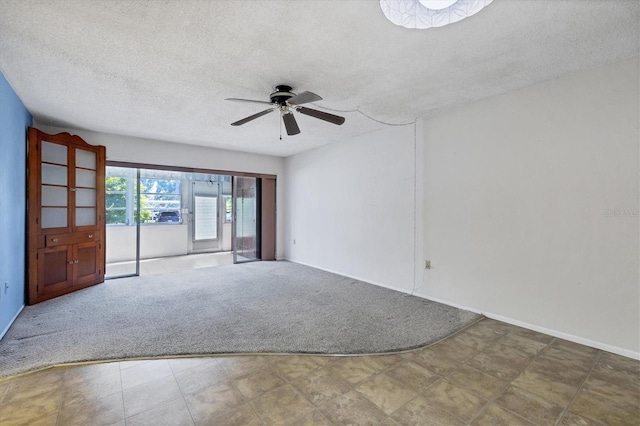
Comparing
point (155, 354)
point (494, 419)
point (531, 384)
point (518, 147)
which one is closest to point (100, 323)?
point (155, 354)

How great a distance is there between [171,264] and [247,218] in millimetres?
1956

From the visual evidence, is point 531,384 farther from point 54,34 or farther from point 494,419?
point 54,34

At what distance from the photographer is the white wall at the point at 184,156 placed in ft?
16.1

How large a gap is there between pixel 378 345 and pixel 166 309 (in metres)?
2.58

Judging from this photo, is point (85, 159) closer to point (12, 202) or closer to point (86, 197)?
point (86, 197)

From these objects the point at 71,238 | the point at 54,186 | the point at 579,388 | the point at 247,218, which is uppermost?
the point at 54,186

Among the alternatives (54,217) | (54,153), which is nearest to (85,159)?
(54,153)

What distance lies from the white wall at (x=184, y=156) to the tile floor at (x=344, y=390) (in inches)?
152

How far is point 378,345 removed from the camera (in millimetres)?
2645

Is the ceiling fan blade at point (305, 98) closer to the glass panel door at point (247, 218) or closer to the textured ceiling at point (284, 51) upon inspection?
the textured ceiling at point (284, 51)

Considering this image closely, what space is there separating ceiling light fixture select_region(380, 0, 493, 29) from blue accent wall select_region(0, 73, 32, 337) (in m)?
3.57

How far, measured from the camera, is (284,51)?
2.34 m

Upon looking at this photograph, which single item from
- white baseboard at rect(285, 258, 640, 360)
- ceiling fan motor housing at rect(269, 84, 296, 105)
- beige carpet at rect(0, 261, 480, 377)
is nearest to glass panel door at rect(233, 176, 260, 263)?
beige carpet at rect(0, 261, 480, 377)

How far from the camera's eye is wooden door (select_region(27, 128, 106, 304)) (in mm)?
3730
